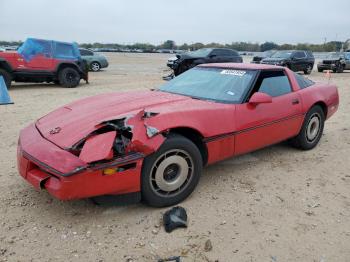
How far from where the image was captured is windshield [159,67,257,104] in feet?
13.6

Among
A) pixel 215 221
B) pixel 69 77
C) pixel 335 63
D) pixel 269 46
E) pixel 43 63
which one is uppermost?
pixel 269 46

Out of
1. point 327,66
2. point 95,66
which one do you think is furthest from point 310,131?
point 327,66

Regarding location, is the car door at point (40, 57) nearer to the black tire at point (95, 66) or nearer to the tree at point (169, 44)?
the black tire at point (95, 66)

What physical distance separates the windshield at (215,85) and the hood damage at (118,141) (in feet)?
3.85

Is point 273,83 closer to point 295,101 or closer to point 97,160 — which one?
point 295,101

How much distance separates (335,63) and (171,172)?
2234 centimetres

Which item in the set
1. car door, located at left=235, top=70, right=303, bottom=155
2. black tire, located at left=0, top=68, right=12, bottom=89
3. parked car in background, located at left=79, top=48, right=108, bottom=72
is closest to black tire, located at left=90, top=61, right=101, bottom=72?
parked car in background, located at left=79, top=48, right=108, bottom=72

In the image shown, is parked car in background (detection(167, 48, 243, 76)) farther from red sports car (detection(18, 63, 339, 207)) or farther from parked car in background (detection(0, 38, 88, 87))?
red sports car (detection(18, 63, 339, 207))

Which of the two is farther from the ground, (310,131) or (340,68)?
(340,68)

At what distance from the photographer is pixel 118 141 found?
3080mm

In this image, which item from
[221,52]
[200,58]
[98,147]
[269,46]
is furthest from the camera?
[269,46]

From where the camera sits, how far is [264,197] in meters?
3.74

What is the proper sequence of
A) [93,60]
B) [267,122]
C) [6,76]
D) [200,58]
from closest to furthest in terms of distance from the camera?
[267,122] < [6,76] < [200,58] < [93,60]

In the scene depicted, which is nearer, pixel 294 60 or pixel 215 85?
pixel 215 85
